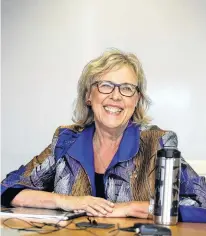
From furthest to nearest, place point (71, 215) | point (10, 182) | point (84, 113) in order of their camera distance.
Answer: point (84, 113)
point (10, 182)
point (71, 215)

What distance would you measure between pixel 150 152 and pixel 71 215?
608 mm

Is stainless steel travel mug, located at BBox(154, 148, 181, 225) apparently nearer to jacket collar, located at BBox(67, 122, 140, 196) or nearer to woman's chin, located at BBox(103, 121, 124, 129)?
jacket collar, located at BBox(67, 122, 140, 196)

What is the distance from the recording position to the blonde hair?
2.06 metres

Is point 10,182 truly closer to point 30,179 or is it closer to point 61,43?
point 30,179

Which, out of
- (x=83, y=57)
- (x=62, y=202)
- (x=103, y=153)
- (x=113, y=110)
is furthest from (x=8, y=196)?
(x=83, y=57)

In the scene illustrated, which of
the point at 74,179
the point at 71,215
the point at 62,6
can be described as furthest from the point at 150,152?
the point at 62,6

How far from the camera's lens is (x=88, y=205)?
59.9 inches

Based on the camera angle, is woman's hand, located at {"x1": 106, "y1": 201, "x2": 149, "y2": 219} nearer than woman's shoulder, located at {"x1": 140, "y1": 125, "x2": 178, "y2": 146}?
Yes

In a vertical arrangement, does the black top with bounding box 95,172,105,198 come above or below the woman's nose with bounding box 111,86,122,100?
below

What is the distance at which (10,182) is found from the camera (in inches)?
73.3

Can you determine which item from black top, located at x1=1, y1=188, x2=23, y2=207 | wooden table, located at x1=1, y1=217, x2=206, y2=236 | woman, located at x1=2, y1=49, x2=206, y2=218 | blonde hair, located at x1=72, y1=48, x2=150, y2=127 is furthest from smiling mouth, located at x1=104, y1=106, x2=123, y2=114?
wooden table, located at x1=1, y1=217, x2=206, y2=236

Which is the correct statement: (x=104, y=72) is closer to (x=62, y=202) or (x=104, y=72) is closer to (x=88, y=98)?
(x=88, y=98)

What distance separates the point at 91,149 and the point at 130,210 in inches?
22.3

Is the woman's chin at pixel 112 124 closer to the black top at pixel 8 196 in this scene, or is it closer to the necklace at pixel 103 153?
the necklace at pixel 103 153
